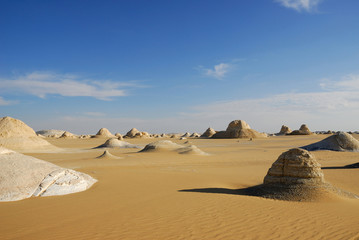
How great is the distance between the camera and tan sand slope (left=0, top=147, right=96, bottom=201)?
8.25 m

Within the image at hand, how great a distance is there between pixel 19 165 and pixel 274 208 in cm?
823

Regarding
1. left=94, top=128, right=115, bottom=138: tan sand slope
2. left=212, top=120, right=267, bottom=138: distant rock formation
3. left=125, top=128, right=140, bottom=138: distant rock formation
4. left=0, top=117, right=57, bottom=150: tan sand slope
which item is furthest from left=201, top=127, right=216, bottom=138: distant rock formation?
left=0, top=117, right=57, bottom=150: tan sand slope

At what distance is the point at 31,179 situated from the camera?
8797mm

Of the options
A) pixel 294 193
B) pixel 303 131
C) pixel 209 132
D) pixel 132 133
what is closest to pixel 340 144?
pixel 294 193

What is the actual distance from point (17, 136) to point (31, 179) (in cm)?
2611

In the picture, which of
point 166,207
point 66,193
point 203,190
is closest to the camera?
point 166,207

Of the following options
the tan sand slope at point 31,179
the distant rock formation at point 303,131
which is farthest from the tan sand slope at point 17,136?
the distant rock formation at point 303,131

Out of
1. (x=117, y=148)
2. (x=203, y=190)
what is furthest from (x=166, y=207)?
(x=117, y=148)

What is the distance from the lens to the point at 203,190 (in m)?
9.96

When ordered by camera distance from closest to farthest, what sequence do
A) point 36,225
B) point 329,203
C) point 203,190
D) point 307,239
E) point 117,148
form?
point 307,239 < point 36,225 < point 329,203 < point 203,190 < point 117,148

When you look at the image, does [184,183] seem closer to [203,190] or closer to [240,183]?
[203,190]

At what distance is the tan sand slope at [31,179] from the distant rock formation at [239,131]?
180 ft

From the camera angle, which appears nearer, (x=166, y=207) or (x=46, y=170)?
(x=166, y=207)

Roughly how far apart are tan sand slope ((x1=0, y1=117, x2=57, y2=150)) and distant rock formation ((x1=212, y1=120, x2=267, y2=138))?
40604 mm
